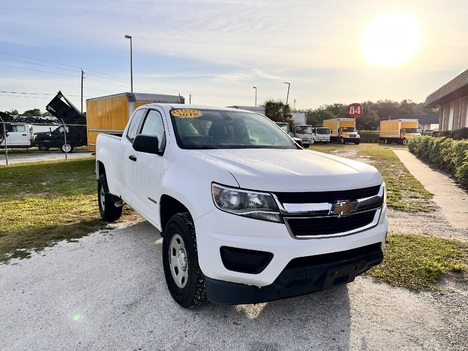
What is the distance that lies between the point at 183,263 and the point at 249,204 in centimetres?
97

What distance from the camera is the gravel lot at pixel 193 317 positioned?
2.72m

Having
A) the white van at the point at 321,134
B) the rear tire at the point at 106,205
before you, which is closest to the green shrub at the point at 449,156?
the rear tire at the point at 106,205

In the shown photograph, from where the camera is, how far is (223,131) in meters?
4.02

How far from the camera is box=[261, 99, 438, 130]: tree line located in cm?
3766

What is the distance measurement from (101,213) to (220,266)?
166 inches

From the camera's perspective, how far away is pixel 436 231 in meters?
5.55

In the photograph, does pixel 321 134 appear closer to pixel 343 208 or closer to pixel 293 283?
pixel 343 208

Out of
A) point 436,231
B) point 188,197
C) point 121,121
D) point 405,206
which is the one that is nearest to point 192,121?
point 188,197

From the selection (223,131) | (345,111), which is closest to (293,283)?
(223,131)

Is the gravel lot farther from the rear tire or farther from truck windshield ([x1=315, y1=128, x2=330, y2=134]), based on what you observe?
truck windshield ([x1=315, y1=128, x2=330, y2=134])

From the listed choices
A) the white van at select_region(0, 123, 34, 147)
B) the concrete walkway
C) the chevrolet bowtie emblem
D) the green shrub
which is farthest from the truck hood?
the white van at select_region(0, 123, 34, 147)

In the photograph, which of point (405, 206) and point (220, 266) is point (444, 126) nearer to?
point (405, 206)

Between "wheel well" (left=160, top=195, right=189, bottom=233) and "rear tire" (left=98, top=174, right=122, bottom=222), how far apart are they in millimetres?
2404

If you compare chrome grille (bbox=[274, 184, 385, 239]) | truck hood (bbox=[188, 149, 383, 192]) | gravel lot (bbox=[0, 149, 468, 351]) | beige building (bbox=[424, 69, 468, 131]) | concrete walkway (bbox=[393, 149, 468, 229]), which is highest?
beige building (bbox=[424, 69, 468, 131])
